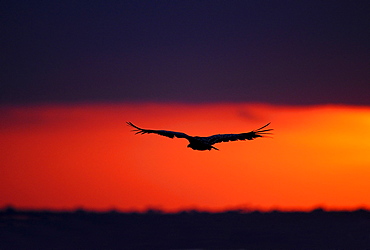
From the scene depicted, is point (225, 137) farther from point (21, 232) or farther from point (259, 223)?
point (259, 223)

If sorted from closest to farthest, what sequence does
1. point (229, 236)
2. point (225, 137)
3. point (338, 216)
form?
point (225, 137) < point (229, 236) < point (338, 216)

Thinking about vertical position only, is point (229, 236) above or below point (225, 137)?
above

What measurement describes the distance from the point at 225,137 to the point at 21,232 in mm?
114281

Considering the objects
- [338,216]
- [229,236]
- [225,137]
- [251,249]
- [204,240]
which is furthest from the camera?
[338,216]

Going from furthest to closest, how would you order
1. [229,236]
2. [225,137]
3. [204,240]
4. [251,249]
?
1. [229,236]
2. [204,240]
3. [251,249]
4. [225,137]

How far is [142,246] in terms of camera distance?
146 m

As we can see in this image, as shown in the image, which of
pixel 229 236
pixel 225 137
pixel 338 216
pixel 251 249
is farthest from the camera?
pixel 338 216

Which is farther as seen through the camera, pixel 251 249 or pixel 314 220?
pixel 314 220

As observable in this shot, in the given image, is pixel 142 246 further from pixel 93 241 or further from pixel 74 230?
pixel 74 230

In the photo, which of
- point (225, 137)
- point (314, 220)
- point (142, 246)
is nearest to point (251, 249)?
point (142, 246)

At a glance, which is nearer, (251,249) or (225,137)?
(225,137)

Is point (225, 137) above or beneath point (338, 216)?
beneath

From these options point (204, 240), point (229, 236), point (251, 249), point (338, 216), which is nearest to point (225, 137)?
point (251, 249)

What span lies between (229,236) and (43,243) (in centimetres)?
3388
